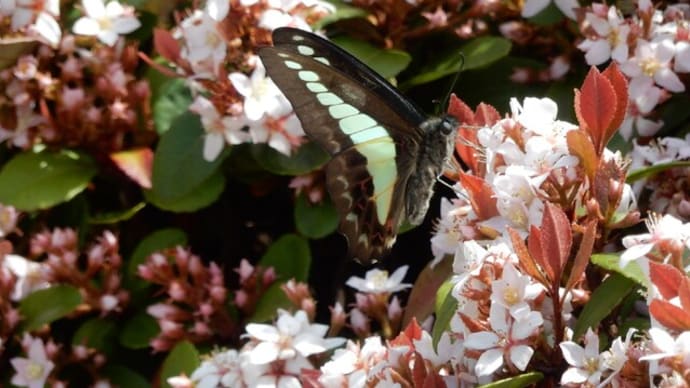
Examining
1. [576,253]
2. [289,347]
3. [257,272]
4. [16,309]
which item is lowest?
[16,309]

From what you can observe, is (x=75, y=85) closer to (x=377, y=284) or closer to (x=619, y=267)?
(x=377, y=284)

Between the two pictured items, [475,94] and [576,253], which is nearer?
[576,253]

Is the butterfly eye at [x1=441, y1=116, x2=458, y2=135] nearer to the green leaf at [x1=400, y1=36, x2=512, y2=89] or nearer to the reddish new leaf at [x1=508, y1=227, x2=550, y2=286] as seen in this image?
the green leaf at [x1=400, y1=36, x2=512, y2=89]

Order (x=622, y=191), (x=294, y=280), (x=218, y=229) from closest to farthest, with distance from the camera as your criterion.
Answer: (x=622, y=191) < (x=294, y=280) < (x=218, y=229)

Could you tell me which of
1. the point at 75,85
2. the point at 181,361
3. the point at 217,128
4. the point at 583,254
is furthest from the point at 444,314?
the point at 75,85

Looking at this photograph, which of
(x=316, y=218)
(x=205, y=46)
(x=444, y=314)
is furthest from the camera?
(x=316, y=218)

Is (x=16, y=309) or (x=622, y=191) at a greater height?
(x=622, y=191)

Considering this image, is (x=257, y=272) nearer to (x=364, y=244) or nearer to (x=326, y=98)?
(x=364, y=244)

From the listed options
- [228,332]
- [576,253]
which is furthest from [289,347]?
[576,253]
